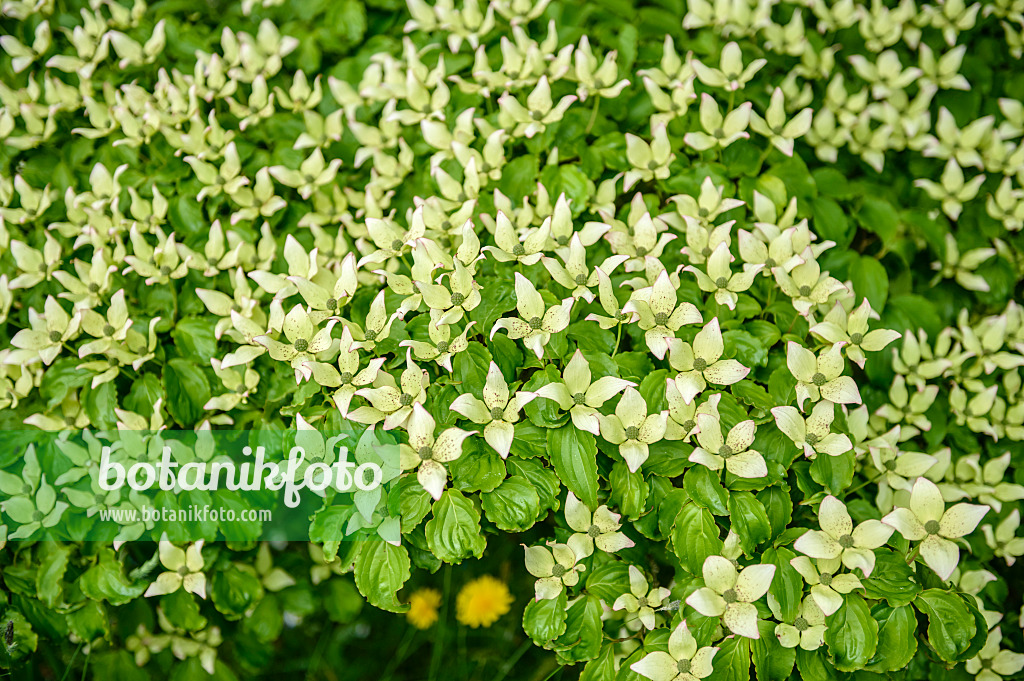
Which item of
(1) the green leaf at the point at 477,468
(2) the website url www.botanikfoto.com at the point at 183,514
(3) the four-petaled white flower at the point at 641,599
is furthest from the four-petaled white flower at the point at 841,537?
(2) the website url www.botanikfoto.com at the point at 183,514

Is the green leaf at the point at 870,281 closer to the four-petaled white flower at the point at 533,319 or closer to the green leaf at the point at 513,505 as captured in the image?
the four-petaled white flower at the point at 533,319

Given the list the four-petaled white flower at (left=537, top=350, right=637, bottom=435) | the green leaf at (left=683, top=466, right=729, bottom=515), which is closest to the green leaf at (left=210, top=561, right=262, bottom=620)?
the four-petaled white flower at (left=537, top=350, right=637, bottom=435)

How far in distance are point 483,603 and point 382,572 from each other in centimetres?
82

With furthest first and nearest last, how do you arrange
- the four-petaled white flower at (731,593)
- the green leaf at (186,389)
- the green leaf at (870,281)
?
the green leaf at (870,281)
the green leaf at (186,389)
the four-petaled white flower at (731,593)

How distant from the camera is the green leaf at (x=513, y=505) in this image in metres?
0.97

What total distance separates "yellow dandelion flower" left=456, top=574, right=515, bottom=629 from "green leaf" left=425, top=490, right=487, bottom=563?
2.73ft

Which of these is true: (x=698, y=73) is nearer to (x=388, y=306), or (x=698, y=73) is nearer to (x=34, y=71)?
(x=388, y=306)

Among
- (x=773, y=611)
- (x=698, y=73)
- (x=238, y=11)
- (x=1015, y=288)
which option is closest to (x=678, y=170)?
(x=698, y=73)

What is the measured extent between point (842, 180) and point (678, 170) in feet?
1.24

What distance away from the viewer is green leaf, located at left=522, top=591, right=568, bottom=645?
3.26 ft

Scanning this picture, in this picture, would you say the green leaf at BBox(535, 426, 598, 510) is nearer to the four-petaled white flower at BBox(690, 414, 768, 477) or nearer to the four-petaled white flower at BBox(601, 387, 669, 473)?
the four-petaled white flower at BBox(601, 387, 669, 473)

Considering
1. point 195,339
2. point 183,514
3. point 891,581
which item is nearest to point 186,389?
point 195,339

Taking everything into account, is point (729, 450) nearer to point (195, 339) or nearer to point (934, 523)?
point (934, 523)

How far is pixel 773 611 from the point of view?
97 centimetres
